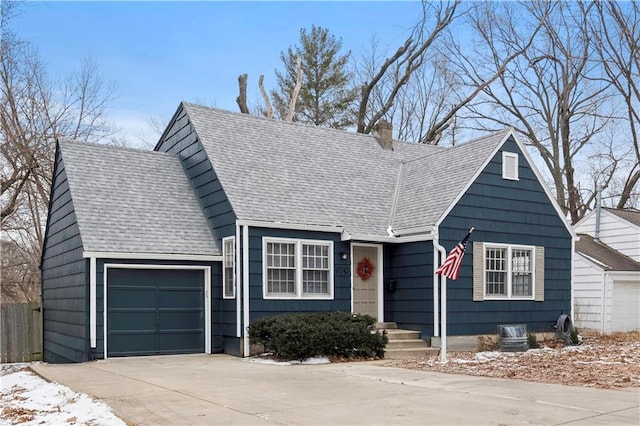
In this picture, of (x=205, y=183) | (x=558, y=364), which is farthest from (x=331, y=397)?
(x=205, y=183)

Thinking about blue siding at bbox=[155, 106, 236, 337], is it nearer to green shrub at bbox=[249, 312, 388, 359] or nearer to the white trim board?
the white trim board

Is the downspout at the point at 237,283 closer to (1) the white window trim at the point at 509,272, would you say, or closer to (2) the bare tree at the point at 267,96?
(1) the white window trim at the point at 509,272

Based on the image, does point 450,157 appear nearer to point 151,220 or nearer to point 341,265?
point 341,265

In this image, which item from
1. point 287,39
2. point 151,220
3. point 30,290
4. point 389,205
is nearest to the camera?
point 151,220

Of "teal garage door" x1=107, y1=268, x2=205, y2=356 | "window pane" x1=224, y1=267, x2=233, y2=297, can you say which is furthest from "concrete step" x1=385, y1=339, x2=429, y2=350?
"teal garage door" x1=107, y1=268, x2=205, y2=356

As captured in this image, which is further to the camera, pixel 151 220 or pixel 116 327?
pixel 151 220

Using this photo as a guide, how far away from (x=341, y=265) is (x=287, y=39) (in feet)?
71.2

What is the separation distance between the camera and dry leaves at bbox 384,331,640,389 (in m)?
10.3

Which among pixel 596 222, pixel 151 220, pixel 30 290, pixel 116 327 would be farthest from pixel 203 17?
pixel 30 290

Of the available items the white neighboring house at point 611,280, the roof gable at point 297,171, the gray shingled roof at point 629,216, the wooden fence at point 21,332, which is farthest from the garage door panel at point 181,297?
the gray shingled roof at point 629,216

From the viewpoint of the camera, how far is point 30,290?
96.2ft

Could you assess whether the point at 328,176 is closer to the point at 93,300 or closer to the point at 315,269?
Answer: the point at 315,269

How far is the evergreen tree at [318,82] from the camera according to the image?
34.4 m

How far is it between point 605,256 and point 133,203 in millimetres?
14160
